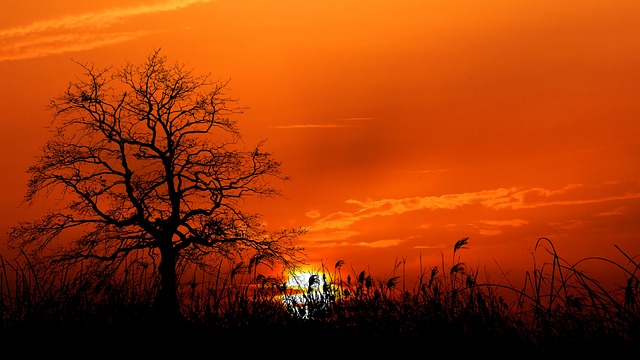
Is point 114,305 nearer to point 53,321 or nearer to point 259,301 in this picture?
point 53,321

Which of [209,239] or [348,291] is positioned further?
[209,239]

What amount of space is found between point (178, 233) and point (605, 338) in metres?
24.0

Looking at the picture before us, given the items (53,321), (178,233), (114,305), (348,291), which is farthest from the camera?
(178,233)

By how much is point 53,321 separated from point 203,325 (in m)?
1.69

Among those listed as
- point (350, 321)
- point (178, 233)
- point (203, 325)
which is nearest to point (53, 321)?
point (203, 325)

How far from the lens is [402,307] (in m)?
9.80

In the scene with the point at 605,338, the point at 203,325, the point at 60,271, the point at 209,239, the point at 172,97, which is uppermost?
the point at 172,97

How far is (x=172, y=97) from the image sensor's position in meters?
30.7

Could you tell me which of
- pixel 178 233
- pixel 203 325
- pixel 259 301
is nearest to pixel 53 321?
pixel 203 325

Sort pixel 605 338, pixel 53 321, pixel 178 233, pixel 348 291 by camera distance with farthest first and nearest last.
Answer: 1. pixel 178 233
2. pixel 348 291
3. pixel 53 321
4. pixel 605 338

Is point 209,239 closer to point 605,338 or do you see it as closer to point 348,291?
point 348,291

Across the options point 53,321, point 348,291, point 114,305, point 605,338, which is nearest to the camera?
point 605,338

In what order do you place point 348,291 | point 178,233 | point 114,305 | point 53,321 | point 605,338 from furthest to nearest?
point 178,233, point 348,291, point 114,305, point 53,321, point 605,338

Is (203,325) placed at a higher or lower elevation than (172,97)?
lower
